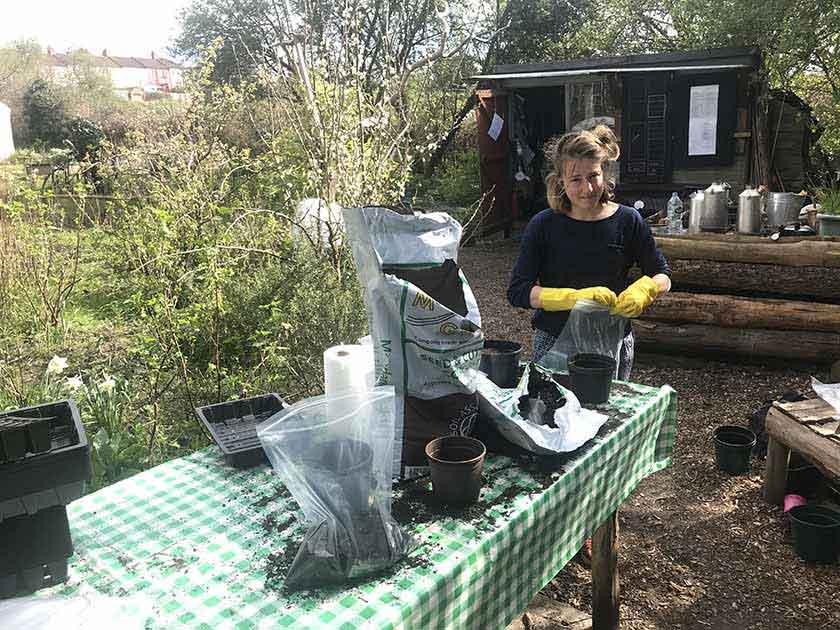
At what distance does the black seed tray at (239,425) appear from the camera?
6.11 feet

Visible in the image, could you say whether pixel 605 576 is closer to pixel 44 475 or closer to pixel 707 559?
pixel 707 559

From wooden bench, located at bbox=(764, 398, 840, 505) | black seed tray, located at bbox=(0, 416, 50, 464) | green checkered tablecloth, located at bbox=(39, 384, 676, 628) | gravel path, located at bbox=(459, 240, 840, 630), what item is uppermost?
black seed tray, located at bbox=(0, 416, 50, 464)

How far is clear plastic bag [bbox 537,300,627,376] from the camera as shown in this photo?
2.81 m

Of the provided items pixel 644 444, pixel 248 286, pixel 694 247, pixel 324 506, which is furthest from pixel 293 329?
pixel 694 247

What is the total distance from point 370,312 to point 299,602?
710mm

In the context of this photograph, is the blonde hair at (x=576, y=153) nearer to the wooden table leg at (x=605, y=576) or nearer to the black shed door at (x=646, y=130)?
the wooden table leg at (x=605, y=576)

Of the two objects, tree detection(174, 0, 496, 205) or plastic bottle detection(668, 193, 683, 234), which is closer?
tree detection(174, 0, 496, 205)

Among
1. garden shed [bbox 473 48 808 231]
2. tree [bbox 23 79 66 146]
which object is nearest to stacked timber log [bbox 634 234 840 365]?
garden shed [bbox 473 48 808 231]

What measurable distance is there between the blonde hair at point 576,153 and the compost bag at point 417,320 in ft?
3.59

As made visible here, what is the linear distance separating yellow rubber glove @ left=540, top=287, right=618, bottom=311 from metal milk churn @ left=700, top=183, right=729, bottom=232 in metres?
3.30

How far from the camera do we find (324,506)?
138 centimetres

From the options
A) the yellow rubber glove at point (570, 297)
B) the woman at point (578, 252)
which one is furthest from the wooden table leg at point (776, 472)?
the yellow rubber glove at point (570, 297)

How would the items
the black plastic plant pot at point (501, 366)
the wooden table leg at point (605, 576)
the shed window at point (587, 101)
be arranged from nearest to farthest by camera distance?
the black plastic plant pot at point (501, 366) < the wooden table leg at point (605, 576) < the shed window at point (587, 101)

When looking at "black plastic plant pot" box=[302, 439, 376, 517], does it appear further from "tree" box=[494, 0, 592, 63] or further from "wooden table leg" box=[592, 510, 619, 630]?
"tree" box=[494, 0, 592, 63]
